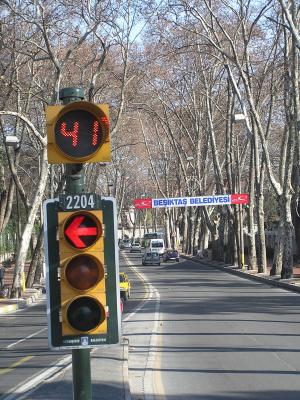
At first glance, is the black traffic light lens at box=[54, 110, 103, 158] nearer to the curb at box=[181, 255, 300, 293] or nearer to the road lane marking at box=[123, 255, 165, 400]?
the road lane marking at box=[123, 255, 165, 400]

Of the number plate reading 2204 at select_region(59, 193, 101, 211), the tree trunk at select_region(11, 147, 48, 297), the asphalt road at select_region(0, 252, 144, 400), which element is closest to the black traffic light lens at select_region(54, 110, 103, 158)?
the number plate reading 2204 at select_region(59, 193, 101, 211)

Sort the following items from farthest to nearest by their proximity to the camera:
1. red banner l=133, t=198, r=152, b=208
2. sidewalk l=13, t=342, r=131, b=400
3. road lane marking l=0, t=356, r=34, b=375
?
red banner l=133, t=198, r=152, b=208 < road lane marking l=0, t=356, r=34, b=375 < sidewalk l=13, t=342, r=131, b=400

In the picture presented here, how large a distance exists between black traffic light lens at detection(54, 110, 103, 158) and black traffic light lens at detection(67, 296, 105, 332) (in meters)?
1.11

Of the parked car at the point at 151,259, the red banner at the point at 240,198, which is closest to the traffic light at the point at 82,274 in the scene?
the red banner at the point at 240,198

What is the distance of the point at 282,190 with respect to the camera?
107 feet

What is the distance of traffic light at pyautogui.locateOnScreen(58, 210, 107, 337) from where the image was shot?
5.00 m

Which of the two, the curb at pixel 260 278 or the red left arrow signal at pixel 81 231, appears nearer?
the red left arrow signal at pixel 81 231

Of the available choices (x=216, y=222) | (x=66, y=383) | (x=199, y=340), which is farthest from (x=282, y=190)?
(x=216, y=222)

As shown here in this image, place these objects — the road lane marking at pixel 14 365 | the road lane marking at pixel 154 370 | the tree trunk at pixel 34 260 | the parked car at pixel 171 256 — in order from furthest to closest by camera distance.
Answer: the parked car at pixel 171 256 → the tree trunk at pixel 34 260 → the road lane marking at pixel 14 365 → the road lane marking at pixel 154 370

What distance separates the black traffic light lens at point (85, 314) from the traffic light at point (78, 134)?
1064 mm

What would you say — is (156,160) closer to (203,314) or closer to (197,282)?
(197,282)

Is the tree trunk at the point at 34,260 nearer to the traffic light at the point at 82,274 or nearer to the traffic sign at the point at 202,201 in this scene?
the traffic sign at the point at 202,201

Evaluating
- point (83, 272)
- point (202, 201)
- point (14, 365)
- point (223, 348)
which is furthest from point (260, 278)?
point (83, 272)

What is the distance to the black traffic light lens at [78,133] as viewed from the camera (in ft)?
17.1
